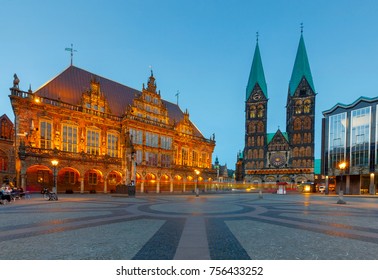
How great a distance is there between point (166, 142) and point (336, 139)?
35.5 meters

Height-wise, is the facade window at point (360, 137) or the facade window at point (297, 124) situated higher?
the facade window at point (297, 124)

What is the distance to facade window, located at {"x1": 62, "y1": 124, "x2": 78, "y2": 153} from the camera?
1233 inches

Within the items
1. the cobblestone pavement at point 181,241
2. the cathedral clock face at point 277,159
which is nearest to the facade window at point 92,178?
the cobblestone pavement at point 181,241

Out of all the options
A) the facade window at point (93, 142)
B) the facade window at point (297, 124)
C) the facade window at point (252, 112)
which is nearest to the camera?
the facade window at point (93, 142)

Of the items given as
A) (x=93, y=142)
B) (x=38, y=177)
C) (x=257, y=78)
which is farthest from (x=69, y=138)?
(x=257, y=78)

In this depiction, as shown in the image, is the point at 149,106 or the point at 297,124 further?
the point at 297,124

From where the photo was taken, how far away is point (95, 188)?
34344 millimetres

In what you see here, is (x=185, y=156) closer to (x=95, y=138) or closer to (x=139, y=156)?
(x=139, y=156)

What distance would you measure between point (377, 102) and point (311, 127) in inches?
1617

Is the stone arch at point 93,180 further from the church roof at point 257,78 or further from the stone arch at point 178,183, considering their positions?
the church roof at point 257,78

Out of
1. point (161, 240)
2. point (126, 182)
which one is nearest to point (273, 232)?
point (161, 240)

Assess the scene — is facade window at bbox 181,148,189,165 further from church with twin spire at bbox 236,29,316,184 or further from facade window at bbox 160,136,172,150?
church with twin spire at bbox 236,29,316,184

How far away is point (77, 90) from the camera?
35.5 metres

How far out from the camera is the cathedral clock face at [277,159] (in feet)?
260
